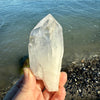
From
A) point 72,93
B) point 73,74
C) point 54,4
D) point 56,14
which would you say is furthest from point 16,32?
point 54,4

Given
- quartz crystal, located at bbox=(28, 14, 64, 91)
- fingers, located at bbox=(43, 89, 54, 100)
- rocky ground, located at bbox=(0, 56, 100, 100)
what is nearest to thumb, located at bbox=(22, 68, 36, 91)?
quartz crystal, located at bbox=(28, 14, 64, 91)

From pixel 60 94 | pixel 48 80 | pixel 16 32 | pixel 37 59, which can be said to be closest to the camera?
pixel 37 59

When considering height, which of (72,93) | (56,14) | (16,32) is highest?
(56,14)

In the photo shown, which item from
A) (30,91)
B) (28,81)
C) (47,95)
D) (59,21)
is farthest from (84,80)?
(59,21)

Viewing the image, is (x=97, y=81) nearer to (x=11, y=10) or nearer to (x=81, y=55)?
(x=81, y=55)

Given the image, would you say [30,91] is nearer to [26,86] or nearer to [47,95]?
[26,86]
